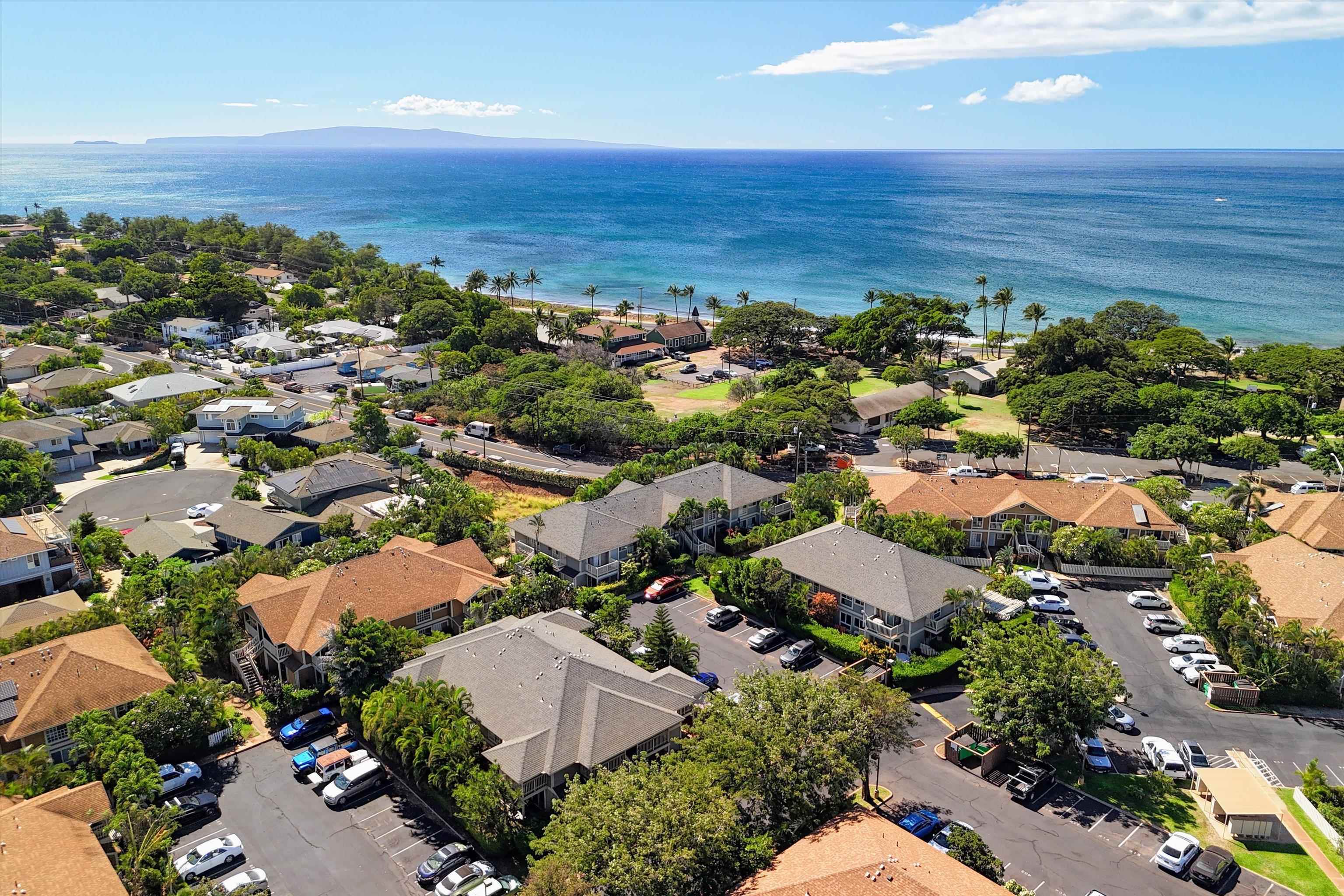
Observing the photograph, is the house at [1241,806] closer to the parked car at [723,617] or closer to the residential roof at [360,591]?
the parked car at [723,617]

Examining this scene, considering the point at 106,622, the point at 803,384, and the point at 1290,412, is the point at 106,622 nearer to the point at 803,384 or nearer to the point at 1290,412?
the point at 803,384

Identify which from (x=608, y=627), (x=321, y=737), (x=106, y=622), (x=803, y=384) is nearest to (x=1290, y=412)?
(x=803, y=384)

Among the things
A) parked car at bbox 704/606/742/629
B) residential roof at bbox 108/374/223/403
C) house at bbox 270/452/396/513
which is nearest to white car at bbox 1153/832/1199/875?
parked car at bbox 704/606/742/629

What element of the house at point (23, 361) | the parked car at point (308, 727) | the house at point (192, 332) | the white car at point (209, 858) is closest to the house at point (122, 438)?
the house at point (23, 361)

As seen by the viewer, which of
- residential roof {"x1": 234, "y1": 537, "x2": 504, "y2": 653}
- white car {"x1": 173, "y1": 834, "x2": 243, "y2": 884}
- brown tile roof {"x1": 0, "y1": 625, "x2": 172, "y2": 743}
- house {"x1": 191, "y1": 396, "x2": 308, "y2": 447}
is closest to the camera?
white car {"x1": 173, "y1": 834, "x2": 243, "y2": 884}

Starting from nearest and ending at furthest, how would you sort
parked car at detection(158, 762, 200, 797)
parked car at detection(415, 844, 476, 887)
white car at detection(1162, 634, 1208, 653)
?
parked car at detection(415, 844, 476, 887)
parked car at detection(158, 762, 200, 797)
white car at detection(1162, 634, 1208, 653)

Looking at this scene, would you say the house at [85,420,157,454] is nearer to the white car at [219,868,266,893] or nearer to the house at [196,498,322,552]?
the house at [196,498,322,552]
